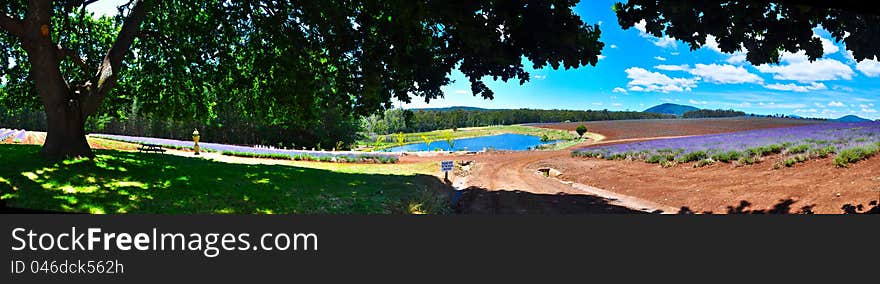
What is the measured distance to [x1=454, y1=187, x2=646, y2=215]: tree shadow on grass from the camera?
17.1ft

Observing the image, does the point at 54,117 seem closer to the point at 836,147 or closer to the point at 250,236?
the point at 250,236

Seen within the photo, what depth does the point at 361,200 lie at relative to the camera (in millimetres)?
4914

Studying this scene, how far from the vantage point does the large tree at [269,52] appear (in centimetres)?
438

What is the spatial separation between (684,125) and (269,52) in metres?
9.00

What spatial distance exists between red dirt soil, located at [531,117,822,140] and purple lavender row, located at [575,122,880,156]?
23cm

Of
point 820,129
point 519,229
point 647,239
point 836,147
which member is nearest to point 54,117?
point 519,229

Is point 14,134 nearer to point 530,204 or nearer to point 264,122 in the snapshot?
point 264,122

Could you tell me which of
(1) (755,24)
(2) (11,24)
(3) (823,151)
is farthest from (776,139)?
(2) (11,24)

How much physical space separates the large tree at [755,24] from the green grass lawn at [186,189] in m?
3.56

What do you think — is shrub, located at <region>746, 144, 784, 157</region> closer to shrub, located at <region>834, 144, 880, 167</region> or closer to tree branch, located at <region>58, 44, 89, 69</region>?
shrub, located at <region>834, 144, 880, 167</region>

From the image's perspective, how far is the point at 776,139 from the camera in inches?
279

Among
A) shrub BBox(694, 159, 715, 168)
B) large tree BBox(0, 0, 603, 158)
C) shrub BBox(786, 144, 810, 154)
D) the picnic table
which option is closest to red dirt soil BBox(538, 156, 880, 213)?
shrub BBox(694, 159, 715, 168)

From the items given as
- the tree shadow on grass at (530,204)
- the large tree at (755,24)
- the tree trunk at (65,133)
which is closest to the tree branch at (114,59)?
the tree trunk at (65,133)

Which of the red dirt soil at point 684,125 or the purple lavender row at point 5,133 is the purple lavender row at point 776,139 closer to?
the red dirt soil at point 684,125
